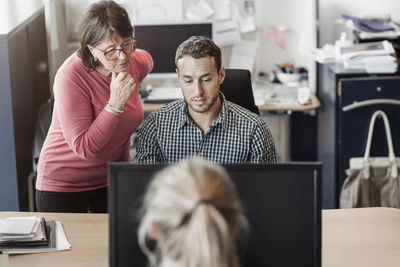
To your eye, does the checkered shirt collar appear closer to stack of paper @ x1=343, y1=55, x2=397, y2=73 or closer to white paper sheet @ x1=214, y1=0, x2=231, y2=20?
stack of paper @ x1=343, y1=55, x2=397, y2=73

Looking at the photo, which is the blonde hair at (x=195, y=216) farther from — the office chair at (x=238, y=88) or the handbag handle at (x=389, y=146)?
the handbag handle at (x=389, y=146)

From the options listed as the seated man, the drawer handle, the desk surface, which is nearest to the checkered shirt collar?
the seated man

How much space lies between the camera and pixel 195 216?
105 cm

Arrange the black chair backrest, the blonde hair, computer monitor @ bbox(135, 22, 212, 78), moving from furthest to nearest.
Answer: computer monitor @ bbox(135, 22, 212, 78)
the black chair backrest
the blonde hair

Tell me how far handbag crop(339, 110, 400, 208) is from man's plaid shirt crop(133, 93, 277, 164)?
135 cm

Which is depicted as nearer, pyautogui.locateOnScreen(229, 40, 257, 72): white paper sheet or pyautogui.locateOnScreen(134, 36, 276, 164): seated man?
pyautogui.locateOnScreen(134, 36, 276, 164): seated man

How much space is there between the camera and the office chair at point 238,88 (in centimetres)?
233

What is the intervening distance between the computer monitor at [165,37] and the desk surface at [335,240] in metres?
1.97

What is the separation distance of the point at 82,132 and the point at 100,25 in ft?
1.12

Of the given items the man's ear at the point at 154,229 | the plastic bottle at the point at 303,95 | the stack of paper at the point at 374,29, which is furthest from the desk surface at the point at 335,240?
the stack of paper at the point at 374,29

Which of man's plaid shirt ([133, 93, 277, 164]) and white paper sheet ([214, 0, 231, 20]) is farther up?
white paper sheet ([214, 0, 231, 20])

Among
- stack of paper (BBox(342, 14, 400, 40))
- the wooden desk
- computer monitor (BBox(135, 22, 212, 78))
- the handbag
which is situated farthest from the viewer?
computer monitor (BBox(135, 22, 212, 78))

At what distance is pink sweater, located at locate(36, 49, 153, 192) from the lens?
2.01m

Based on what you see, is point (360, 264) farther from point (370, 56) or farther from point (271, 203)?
point (370, 56)
